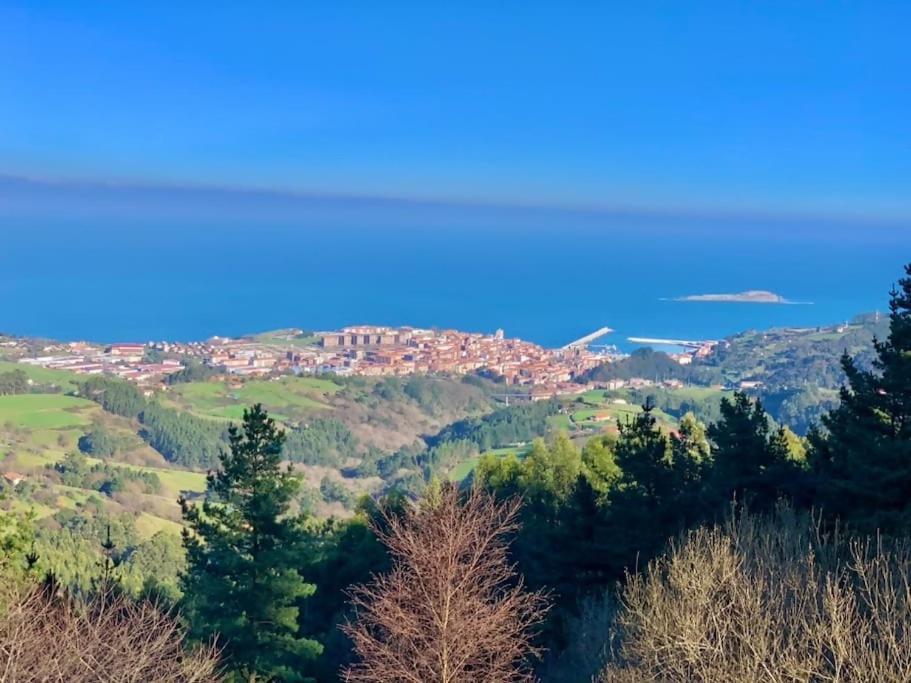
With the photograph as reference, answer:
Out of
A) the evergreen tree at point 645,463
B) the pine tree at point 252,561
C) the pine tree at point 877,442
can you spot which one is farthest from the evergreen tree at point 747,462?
the pine tree at point 252,561

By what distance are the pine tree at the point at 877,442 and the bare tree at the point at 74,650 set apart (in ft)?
24.8

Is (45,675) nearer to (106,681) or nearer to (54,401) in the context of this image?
(106,681)

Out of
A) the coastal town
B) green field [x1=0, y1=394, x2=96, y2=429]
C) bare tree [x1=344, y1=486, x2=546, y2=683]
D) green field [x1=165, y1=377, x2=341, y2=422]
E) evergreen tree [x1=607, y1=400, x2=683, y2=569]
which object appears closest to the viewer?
bare tree [x1=344, y1=486, x2=546, y2=683]

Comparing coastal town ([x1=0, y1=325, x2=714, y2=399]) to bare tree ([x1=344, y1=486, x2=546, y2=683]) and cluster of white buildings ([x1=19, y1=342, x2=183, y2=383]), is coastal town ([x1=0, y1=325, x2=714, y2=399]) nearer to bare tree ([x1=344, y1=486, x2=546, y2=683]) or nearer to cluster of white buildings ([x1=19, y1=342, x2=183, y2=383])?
cluster of white buildings ([x1=19, y1=342, x2=183, y2=383])

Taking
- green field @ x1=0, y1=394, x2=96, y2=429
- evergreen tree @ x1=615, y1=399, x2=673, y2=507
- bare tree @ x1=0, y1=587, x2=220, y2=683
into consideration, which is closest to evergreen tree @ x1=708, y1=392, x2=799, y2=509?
evergreen tree @ x1=615, y1=399, x2=673, y2=507

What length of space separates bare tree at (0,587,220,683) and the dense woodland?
7 centimetres

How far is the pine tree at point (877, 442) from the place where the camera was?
30.0 feet

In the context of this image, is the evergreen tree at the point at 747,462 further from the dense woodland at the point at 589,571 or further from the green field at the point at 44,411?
the green field at the point at 44,411

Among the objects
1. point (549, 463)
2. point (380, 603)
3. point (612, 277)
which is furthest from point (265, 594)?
point (612, 277)

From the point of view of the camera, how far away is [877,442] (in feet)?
31.3

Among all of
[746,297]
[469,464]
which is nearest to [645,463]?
[469,464]

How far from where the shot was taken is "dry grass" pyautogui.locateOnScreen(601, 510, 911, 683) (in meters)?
5.49

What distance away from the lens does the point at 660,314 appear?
3841 inches

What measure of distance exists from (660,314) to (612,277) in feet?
118
